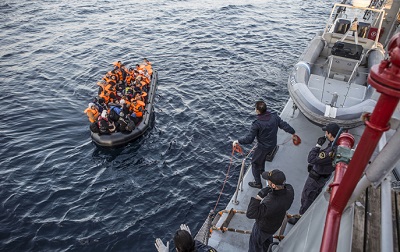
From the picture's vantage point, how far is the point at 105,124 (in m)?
12.2

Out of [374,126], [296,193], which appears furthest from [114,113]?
[374,126]

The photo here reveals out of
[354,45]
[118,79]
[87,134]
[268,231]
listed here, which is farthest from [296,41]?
[268,231]

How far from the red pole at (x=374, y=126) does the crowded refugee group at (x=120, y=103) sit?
10.7 meters

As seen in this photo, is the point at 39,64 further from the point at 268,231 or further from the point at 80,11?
the point at 268,231

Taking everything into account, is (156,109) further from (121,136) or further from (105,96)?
(121,136)

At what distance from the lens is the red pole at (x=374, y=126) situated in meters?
1.56

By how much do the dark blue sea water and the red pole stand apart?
7.37 metres

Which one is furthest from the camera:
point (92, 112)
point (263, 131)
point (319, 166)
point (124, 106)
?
point (124, 106)

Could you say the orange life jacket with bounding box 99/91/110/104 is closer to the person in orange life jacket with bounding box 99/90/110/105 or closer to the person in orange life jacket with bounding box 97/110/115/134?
the person in orange life jacket with bounding box 99/90/110/105

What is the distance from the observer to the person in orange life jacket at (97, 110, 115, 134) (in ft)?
40.0

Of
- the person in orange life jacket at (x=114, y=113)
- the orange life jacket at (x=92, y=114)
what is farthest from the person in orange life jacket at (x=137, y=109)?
the orange life jacket at (x=92, y=114)

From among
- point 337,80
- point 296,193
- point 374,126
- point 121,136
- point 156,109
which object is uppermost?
point 374,126

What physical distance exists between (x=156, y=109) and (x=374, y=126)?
45.7 ft

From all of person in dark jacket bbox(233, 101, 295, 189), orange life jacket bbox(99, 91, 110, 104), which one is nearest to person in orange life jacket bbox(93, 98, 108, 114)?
orange life jacket bbox(99, 91, 110, 104)
